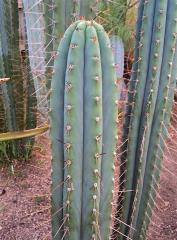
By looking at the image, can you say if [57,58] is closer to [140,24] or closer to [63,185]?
[63,185]

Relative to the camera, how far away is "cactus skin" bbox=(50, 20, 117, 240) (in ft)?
5.32

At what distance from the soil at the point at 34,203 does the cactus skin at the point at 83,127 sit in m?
0.91

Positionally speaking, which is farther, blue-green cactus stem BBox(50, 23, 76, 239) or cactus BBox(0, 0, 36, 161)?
cactus BBox(0, 0, 36, 161)

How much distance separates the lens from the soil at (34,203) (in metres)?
2.96

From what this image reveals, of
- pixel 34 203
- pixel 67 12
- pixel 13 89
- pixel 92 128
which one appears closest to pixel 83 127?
pixel 92 128

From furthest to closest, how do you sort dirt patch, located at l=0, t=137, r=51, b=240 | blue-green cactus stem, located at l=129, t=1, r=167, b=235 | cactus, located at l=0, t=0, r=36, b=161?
cactus, located at l=0, t=0, r=36, b=161 → dirt patch, located at l=0, t=137, r=51, b=240 → blue-green cactus stem, located at l=129, t=1, r=167, b=235

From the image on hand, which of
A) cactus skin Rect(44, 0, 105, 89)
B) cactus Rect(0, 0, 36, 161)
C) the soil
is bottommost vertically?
the soil

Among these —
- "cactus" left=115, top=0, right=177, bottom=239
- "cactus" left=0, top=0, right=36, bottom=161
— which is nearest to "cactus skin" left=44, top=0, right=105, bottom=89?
"cactus" left=115, top=0, right=177, bottom=239

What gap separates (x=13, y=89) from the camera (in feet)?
11.4

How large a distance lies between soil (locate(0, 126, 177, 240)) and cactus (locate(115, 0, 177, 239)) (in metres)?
0.43

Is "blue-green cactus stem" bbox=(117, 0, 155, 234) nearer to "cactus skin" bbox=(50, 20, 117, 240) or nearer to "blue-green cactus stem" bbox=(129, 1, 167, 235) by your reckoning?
"blue-green cactus stem" bbox=(129, 1, 167, 235)

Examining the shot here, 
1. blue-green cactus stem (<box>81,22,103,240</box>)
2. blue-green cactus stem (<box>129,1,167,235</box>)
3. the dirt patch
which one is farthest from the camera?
the dirt patch

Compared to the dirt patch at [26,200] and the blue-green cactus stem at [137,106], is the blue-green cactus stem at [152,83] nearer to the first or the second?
the blue-green cactus stem at [137,106]

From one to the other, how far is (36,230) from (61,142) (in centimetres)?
140
